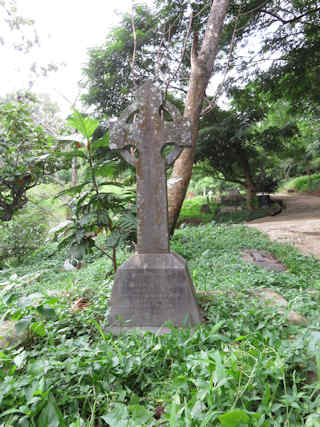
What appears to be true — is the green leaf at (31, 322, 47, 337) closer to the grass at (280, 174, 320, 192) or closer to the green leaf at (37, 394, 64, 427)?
the green leaf at (37, 394, 64, 427)

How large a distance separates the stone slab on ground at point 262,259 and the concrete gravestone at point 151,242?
216 centimetres

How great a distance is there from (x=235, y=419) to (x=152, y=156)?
1915 millimetres

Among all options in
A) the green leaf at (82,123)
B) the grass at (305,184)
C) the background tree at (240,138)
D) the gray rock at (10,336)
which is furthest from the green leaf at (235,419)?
the grass at (305,184)

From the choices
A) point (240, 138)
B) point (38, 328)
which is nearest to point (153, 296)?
point (38, 328)

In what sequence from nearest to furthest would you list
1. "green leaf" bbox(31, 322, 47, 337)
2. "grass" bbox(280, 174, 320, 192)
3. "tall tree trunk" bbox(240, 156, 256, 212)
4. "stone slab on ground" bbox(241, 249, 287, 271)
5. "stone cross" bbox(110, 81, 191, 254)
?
"green leaf" bbox(31, 322, 47, 337)
"stone cross" bbox(110, 81, 191, 254)
"stone slab on ground" bbox(241, 249, 287, 271)
"tall tree trunk" bbox(240, 156, 256, 212)
"grass" bbox(280, 174, 320, 192)

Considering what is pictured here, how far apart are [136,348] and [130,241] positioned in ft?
4.94

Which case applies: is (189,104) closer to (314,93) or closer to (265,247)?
(265,247)

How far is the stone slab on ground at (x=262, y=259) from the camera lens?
12.8 feet

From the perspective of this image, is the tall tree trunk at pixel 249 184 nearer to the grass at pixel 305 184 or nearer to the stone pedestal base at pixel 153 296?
the grass at pixel 305 184

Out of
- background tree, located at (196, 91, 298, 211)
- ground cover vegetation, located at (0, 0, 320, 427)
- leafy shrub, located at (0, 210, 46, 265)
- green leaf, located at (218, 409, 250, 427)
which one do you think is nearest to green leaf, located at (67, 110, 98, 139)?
ground cover vegetation, located at (0, 0, 320, 427)

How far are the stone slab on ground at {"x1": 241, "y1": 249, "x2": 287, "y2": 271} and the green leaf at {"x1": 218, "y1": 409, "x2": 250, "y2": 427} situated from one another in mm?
3046

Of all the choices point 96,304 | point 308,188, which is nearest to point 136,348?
point 96,304

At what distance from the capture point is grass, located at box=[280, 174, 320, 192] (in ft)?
67.0

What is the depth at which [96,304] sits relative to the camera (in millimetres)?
2479
